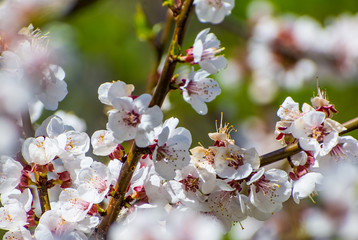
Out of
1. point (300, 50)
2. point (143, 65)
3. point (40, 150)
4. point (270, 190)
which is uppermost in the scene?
point (40, 150)

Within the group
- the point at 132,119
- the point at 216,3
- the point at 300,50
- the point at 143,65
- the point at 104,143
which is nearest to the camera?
the point at 132,119

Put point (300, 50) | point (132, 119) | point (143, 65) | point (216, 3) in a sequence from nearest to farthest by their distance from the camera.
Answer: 1. point (132, 119)
2. point (216, 3)
3. point (300, 50)
4. point (143, 65)

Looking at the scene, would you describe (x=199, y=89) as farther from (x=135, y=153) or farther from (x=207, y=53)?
(x=135, y=153)

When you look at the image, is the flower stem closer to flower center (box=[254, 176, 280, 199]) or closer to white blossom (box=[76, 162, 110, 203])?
white blossom (box=[76, 162, 110, 203])

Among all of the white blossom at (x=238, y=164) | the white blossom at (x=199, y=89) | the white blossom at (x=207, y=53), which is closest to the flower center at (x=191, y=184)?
the white blossom at (x=238, y=164)

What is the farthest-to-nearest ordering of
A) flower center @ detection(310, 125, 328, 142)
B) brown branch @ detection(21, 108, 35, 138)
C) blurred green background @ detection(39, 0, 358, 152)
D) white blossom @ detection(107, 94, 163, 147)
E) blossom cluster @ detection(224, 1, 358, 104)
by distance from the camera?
blurred green background @ detection(39, 0, 358, 152), blossom cluster @ detection(224, 1, 358, 104), brown branch @ detection(21, 108, 35, 138), flower center @ detection(310, 125, 328, 142), white blossom @ detection(107, 94, 163, 147)

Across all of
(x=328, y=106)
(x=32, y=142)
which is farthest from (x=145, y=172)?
(x=328, y=106)

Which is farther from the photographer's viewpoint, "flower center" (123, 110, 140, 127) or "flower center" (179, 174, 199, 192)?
"flower center" (179, 174, 199, 192)

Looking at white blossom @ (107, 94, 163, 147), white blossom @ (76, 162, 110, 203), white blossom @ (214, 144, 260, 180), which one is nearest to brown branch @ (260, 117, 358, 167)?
white blossom @ (214, 144, 260, 180)

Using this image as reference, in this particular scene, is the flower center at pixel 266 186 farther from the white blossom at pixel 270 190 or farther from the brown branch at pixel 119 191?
the brown branch at pixel 119 191

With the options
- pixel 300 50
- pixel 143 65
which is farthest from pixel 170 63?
pixel 143 65

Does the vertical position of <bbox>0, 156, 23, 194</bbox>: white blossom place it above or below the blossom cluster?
above
